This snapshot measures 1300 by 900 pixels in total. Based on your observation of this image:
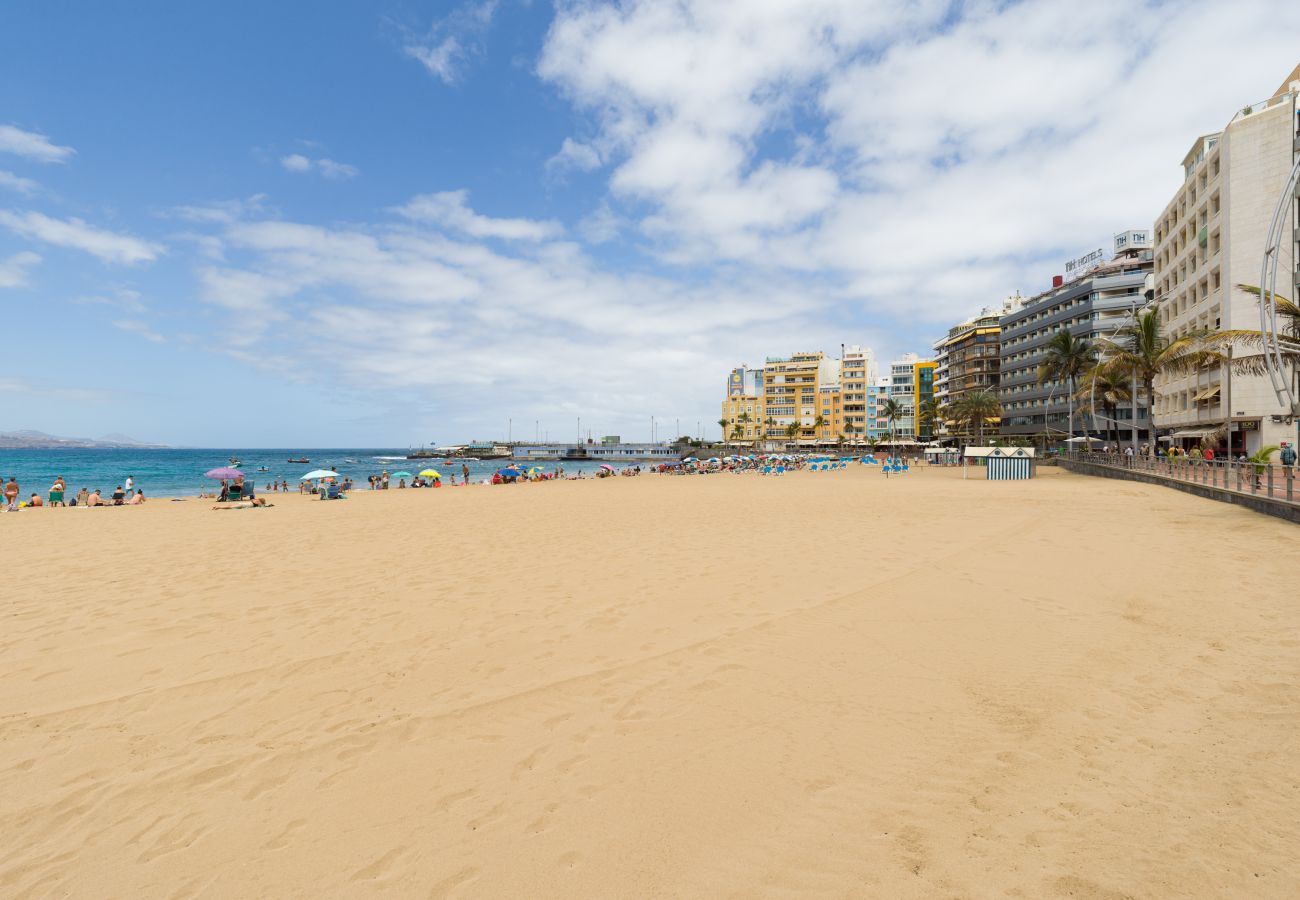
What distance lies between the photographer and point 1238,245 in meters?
35.6

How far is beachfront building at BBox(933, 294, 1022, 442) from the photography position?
9256 cm

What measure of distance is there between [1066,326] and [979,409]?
45.9 ft

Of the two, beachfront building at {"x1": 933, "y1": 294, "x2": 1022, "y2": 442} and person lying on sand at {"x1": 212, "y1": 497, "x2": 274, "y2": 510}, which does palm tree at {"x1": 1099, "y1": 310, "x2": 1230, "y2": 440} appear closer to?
person lying on sand at {"x1": 212, "y1": 497, "x2": 274, "y2": 510}

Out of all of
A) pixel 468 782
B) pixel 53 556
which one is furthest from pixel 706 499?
pixel 468 782

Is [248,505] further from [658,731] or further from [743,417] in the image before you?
[743,417]

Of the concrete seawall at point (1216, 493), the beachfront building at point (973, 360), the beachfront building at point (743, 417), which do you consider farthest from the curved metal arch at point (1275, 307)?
the beachfront building at point (743, 417)

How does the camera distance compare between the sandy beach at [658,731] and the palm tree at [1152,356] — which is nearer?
the sandy beach at [658,731]

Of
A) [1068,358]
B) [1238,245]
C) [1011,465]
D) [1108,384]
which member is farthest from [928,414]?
[1011,465]

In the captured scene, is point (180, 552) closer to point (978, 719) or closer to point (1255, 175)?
point (978, 719)

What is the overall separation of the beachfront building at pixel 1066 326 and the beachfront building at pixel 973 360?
1.83 meters

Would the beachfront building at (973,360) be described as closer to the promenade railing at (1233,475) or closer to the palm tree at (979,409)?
the palm tree at (979,409)

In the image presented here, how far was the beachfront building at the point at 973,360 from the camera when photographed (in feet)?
304

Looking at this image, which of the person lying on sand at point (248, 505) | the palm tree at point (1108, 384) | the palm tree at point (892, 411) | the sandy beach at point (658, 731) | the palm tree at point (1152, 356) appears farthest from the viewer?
the palm tree at point (892, 411)

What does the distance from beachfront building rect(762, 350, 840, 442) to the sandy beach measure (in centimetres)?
12270
